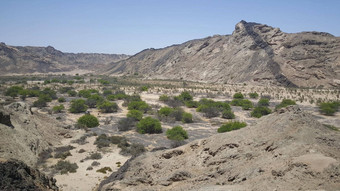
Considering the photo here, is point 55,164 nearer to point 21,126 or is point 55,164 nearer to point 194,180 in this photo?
point 21,126

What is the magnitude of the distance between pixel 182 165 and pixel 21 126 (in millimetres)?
11214

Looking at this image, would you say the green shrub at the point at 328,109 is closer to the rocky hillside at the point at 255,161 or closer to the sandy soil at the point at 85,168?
the rocky hillside at the point at 255,161

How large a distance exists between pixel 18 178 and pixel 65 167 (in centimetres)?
645

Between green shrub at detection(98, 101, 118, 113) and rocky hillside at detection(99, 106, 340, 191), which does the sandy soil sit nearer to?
rocky hillside at detection(99, 106, 340, 191)

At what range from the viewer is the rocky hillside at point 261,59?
194 ft

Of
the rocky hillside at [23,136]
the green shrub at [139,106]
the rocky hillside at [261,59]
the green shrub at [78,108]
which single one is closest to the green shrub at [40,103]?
the green shrub at [78,108]

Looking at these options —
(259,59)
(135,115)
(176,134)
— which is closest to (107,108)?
(135,115)

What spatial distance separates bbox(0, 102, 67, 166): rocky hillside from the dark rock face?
4.18 meters

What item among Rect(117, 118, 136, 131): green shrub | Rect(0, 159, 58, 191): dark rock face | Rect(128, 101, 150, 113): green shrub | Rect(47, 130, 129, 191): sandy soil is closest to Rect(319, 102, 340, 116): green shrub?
Rect(128, 101, 150, 113): green shrub

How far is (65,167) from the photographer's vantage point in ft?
43.8

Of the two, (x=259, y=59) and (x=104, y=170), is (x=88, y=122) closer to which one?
(x=104, y=170)

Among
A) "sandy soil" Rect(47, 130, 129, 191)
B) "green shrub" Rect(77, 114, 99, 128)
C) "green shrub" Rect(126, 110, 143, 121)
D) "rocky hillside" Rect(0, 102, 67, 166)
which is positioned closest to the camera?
"sandy soil" Rect(47, 130, 129, 191)

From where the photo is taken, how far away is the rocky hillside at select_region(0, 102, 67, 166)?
12.4 meters

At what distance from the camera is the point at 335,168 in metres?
5.05
